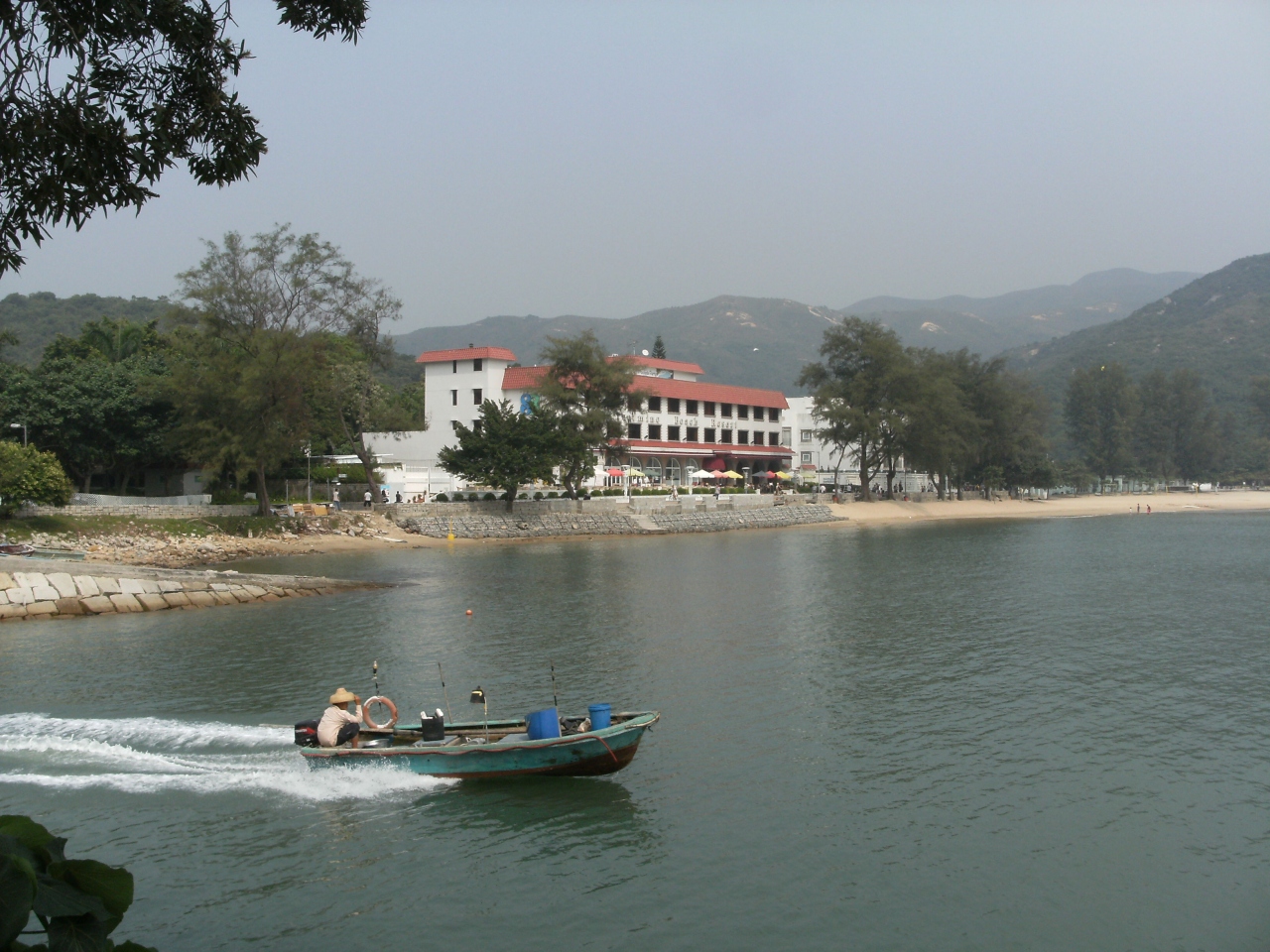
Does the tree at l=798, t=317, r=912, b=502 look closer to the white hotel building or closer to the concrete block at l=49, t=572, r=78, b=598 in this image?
the white hotel building

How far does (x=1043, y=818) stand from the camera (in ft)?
42.0

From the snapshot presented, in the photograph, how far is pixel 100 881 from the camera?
4.09 m

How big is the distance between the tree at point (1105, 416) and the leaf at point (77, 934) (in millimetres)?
125434

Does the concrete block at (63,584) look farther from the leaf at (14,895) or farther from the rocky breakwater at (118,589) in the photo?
the leaf at (14,895)

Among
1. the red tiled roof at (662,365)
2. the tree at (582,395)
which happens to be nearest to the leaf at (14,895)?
the tree at (582,395)

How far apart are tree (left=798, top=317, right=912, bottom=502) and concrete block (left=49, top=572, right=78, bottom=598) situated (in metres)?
59.4

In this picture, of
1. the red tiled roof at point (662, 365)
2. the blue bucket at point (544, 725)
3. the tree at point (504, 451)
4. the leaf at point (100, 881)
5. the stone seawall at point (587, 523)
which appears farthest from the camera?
the red tiled roof at point (662, 365)

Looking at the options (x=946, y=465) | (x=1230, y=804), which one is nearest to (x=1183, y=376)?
(x=946, y=465)

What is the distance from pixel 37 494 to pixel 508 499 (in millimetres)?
26384

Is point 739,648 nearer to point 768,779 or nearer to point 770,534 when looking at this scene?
point 768,779

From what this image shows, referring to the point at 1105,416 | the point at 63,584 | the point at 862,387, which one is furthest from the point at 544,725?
the point at 1105,416

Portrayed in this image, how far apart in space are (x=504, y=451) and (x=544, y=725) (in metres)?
44.6

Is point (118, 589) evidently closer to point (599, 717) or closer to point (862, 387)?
point (599, 717)

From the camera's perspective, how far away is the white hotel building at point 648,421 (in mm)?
70938
